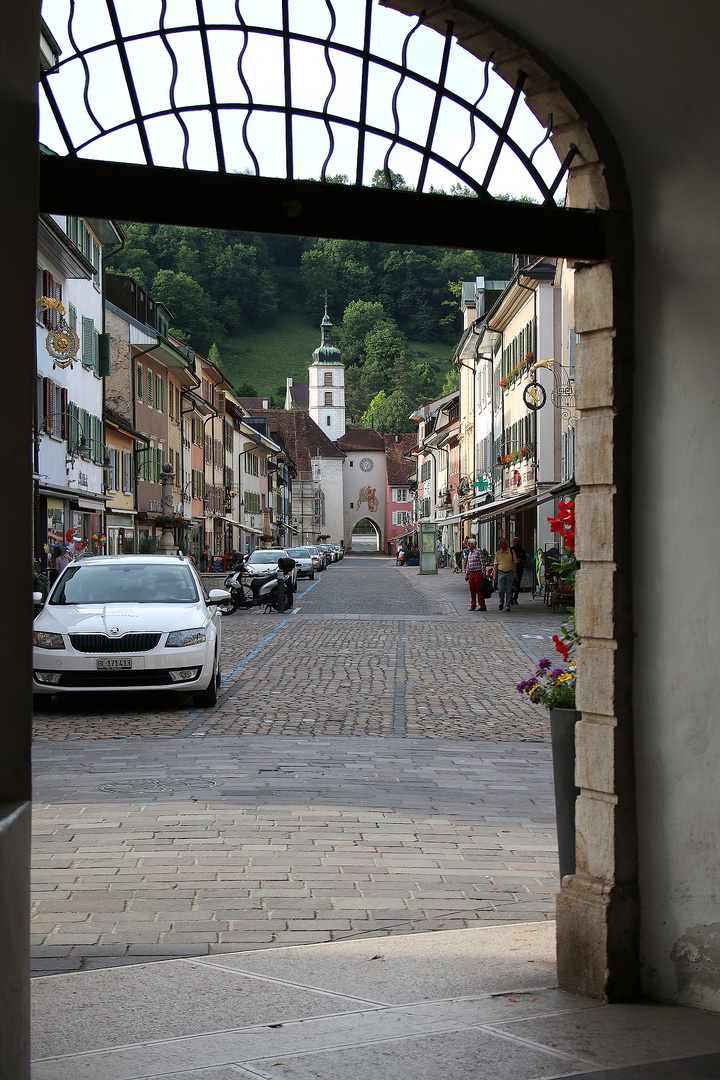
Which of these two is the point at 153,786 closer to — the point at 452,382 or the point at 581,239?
the point at 581,239

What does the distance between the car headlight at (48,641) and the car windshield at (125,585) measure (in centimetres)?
83

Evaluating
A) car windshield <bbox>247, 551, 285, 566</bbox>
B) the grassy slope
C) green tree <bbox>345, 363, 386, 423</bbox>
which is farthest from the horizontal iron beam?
the grassy slope

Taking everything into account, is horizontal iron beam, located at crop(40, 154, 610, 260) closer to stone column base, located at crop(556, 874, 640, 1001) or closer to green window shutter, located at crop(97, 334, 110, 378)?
stone column base, located at crop(556, 874, 640, 1001)

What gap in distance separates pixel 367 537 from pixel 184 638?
142 metres

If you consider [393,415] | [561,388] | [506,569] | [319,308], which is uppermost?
[319,308]

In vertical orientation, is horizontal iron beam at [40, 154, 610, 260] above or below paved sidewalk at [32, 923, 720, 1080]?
above

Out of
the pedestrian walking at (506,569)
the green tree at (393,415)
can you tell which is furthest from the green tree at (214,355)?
the pedestrian walking at (506,569)

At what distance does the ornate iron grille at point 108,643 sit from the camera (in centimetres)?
1121

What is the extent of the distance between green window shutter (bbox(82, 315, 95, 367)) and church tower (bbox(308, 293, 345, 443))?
4146 inches

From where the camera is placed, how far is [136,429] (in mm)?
42031

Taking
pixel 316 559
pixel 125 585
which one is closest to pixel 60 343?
pixel 125 585

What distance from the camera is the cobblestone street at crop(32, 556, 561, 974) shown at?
500 cm

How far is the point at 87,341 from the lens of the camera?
3412 centimetres

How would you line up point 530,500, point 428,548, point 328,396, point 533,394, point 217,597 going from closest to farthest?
point 217,597 < point 533,394 < point 530,500 < point 428,548 < point 328,396
